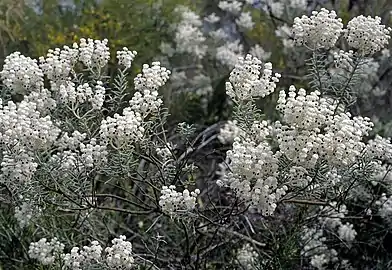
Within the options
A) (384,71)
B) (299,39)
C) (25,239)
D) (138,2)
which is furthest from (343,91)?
(138,2)

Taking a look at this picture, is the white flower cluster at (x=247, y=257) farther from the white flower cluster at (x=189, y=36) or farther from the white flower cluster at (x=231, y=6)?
the white flower cluster at (x=231, y=6)

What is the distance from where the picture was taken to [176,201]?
2268 millimetres

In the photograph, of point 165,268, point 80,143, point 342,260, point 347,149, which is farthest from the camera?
point 342,260

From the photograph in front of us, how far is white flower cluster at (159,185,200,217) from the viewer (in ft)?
7.43

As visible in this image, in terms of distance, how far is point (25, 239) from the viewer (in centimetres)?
323

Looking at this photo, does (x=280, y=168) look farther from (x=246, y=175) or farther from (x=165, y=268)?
(x=165, y=268)

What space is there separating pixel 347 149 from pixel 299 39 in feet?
1.70

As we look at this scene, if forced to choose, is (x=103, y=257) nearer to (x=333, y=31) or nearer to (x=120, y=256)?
(x=120, y=256)

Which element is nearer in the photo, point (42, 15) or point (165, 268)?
point (165, 268)

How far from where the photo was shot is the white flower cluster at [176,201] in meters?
Result: 2.26

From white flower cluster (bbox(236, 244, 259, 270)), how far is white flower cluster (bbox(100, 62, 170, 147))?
3.34ft

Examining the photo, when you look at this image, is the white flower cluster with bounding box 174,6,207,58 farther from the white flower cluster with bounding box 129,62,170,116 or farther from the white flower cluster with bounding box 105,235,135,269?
the white flower cluster with bounding box 105,235,135,269

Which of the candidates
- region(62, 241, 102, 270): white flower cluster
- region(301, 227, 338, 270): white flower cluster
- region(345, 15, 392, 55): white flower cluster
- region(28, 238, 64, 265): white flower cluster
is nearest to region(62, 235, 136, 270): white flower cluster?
region(62, 241, 102, 270): white flower cluster

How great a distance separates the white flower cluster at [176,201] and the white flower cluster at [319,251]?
1.19m
